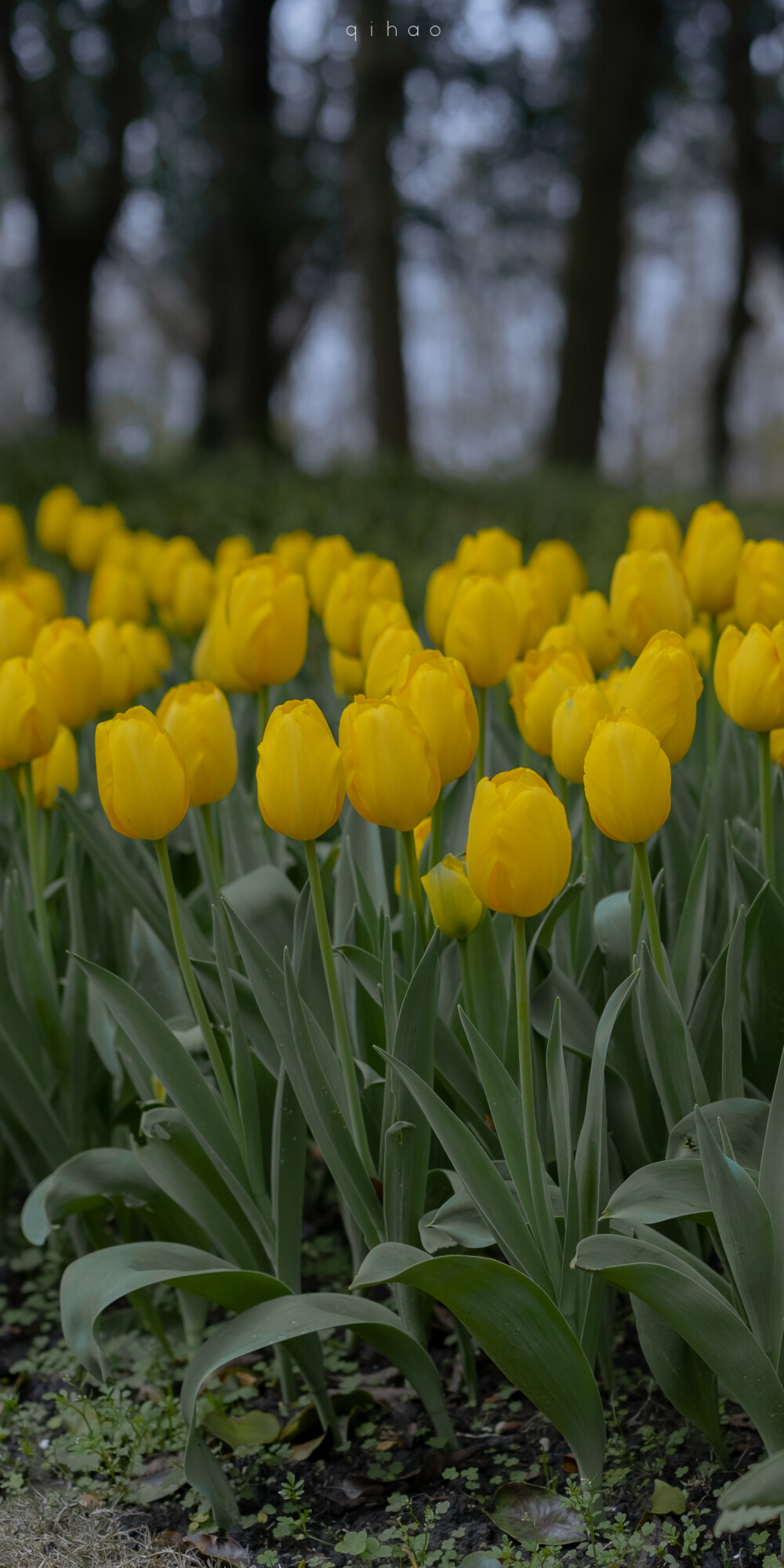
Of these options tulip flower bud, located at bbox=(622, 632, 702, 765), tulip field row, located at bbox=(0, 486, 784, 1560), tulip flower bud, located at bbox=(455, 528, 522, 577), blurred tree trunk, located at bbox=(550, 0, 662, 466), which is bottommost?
tulip field row, located at bbox=(0, 486, 784, 1560)

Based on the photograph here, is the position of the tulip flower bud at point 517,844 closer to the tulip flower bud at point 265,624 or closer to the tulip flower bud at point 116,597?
the tulip flower bud at point 265,624

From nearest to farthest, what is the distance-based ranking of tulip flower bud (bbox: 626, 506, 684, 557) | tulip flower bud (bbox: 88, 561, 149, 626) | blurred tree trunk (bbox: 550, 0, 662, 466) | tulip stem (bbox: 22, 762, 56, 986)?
tulip stem (bbox: 22, 762, 56, 986)
tulip flower bud (bbox: 626, 506, 684, 557)
tulip flower bud (bbox: 88, 561, 149, 626)
blurred tree trunk (bbox: 550, 0, 662, 466)

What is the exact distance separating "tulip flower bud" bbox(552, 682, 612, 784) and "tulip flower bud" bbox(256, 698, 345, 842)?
1.15 ft

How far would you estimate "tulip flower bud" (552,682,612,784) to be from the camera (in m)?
1.61

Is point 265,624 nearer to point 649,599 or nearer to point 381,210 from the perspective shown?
point 649,599

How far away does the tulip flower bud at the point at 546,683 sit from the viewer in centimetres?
173

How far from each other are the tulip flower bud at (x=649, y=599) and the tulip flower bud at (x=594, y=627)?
12 cm

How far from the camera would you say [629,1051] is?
5.55 feet

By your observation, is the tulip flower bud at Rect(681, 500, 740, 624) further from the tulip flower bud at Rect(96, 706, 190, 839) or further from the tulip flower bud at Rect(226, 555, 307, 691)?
the tulip flower bud at Rect(96, 706, 190, 839)

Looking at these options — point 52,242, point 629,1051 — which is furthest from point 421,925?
point 52,242

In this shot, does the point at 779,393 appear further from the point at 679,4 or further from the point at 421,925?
the point at 421,925

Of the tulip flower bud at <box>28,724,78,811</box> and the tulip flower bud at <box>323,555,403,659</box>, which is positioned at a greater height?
the tulip flower bud at <box>323,555,403,659</box>

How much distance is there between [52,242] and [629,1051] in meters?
12.6

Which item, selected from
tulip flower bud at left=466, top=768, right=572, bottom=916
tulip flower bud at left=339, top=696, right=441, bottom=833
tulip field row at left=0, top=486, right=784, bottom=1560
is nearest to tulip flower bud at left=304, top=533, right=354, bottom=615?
tulip field row at left=0, top=486, right=784, bottom=1560
